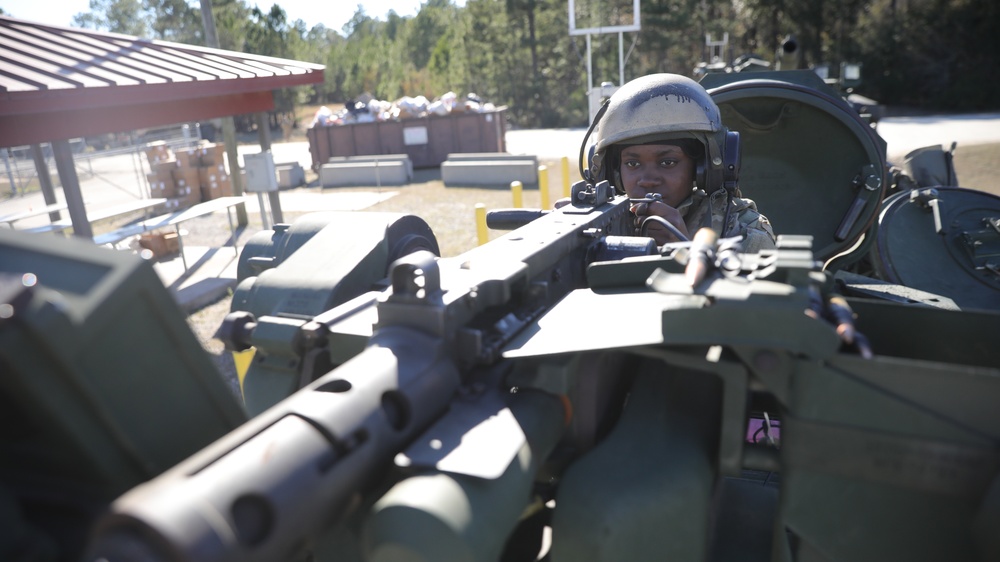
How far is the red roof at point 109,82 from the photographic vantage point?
17.9 ft

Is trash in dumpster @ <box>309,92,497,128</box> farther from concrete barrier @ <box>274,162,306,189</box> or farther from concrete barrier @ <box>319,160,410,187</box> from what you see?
concrete barrier @ <box>319,160,410,187</box>

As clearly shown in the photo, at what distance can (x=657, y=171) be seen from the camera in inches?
136

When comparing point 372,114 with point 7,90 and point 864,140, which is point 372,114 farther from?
point 864,140

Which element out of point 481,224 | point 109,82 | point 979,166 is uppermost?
point 109,82

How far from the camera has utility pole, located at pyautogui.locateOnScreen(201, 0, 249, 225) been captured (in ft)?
35.9

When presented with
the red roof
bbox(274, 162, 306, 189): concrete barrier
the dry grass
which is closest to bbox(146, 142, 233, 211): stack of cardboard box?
bbox(274, 162, 306, 189): concrete barrier

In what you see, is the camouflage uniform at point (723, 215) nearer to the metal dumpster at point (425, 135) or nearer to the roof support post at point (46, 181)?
the roof support post at point (46, 181)

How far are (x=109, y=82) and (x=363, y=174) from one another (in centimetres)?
1127

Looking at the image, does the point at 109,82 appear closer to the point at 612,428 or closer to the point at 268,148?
the point at 268,148

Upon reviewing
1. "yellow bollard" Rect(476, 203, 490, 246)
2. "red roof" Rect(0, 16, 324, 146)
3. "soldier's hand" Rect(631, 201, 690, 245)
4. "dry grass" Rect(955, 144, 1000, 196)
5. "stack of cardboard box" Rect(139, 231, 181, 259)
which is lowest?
"dry grass" Rect(955, 144, 1000, 196)

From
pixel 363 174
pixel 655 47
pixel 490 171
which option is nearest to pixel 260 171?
pixel 490 171

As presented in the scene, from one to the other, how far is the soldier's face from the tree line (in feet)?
72.2

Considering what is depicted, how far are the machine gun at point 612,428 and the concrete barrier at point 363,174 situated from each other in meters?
15.4

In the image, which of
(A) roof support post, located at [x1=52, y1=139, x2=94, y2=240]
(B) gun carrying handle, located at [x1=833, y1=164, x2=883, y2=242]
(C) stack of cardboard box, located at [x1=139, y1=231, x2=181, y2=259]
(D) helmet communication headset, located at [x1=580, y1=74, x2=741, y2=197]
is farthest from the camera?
(C) stack of cardboard box, located at [x1=139, y1=231, x2=181, y2=259]
